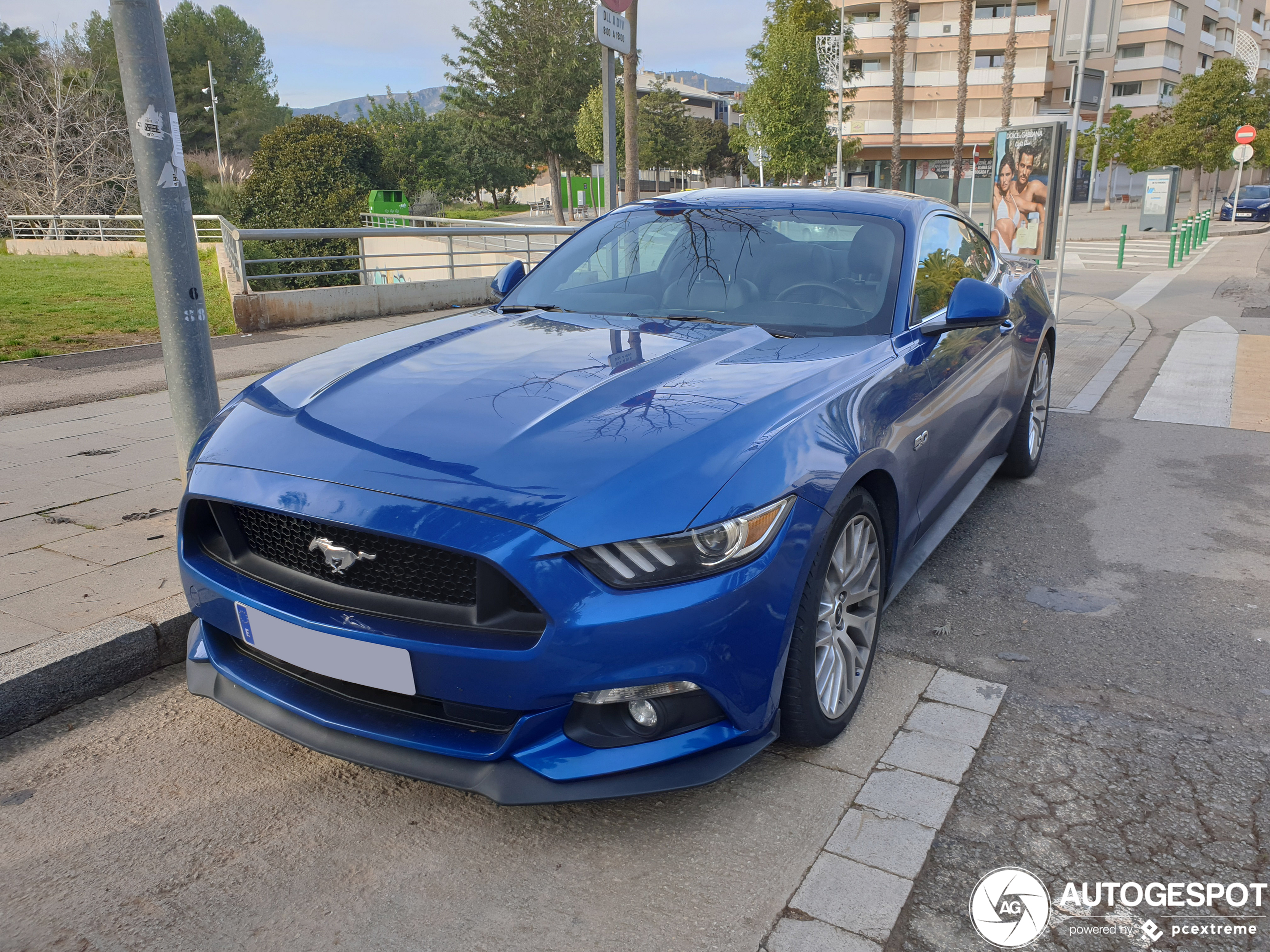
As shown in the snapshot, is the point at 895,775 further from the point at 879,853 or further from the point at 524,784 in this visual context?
the point at 524,784

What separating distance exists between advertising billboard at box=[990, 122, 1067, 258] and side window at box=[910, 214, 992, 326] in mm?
11267

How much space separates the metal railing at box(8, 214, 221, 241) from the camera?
2844 cm

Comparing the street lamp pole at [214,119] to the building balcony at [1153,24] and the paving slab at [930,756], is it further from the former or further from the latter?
the building balcony at [1153,24]

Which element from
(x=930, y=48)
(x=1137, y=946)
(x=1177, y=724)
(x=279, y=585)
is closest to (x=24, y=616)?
(x=279, y=585)

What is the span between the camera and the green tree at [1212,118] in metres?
49.0

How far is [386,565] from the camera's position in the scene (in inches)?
89.8

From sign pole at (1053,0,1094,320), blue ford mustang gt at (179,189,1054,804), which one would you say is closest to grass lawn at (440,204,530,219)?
sign pole at (1053,0,1094,320)

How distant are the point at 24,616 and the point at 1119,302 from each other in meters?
15.1

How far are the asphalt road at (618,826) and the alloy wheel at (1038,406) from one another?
Answer: 73.9 inches

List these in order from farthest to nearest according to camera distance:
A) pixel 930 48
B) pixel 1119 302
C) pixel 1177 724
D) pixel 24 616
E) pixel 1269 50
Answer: pixel 1269 50 < pixel 930 48 < pixel 1119 302 < pixel 24 616 < pixel 1177 724

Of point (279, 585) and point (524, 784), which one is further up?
point (279, 585)

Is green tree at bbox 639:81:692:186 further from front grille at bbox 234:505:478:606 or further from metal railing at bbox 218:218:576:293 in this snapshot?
front grille at bbox 234:505:478:606

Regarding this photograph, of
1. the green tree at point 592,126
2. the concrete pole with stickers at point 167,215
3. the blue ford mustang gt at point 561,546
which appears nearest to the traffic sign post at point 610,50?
the concrete pole with stickers at point 167,215

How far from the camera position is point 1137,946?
2084 mm
